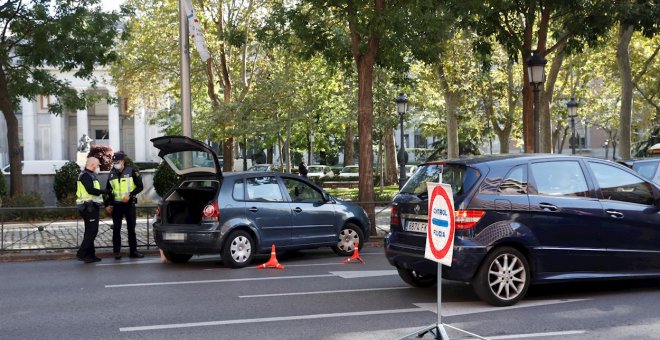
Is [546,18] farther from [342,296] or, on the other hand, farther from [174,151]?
[342,296]

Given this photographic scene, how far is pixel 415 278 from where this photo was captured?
9.58 meters

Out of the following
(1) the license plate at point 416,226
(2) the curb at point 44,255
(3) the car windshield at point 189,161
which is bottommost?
(2) the curb at point 44,255

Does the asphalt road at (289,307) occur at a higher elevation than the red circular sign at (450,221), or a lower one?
lower

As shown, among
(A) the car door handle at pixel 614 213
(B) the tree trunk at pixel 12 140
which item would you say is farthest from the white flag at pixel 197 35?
(B) the tree trunk at pixel 12 140

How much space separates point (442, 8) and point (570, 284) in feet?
30.6

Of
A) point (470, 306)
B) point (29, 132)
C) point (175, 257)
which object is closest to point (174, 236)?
point (175, 257)

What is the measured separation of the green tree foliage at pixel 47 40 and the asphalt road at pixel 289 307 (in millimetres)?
12620

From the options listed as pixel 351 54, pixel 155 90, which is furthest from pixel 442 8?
pixel 155 90

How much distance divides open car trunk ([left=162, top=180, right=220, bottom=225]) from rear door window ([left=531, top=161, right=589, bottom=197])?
222 inches

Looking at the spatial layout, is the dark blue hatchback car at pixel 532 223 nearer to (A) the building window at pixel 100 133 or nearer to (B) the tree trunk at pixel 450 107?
(B) the tree trunk at pixel 450 107

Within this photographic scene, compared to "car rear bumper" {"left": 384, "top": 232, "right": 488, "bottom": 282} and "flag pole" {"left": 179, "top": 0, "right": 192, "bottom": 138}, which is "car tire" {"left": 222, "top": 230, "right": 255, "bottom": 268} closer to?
"car rear bumper" {"left": 384, "top": 232, "right": 488, "bottom": 282}

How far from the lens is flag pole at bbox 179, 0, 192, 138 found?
15641 mm

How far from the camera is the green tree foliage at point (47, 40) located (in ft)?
74.0

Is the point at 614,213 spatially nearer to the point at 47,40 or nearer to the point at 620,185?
the point at 620,185
